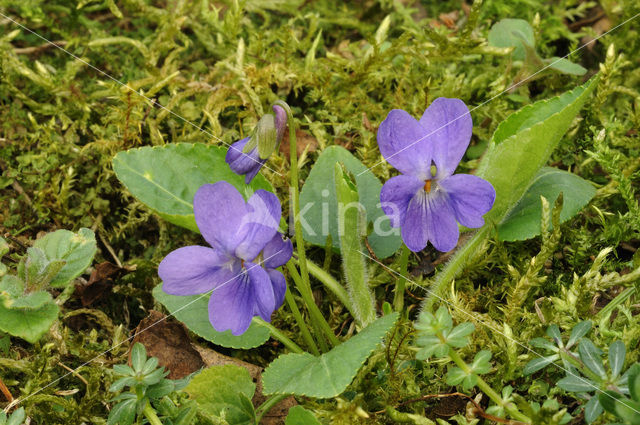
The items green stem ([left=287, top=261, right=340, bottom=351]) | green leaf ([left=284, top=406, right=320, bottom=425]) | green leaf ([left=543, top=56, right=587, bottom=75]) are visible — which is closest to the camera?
green leaf ([left=284, top=406, right=320, bottom=425])

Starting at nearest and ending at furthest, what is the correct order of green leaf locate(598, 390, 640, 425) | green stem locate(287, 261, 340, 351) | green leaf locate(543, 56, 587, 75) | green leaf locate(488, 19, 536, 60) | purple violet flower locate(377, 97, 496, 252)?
1. green leaf locate(598, 390, 640, 425)
2. purple violet flower locate(377, 97, 496, 252)
3. green stem locate(287, 261, 340, 351)
4. green leaf locate(543, 56, 587, 75)
5. green leaf locate(488, 19, 536, 60)

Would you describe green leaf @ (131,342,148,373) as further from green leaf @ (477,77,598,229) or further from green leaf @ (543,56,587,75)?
green leaf @ (543,56,587,75)

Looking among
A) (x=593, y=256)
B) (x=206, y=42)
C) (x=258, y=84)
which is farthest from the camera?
(x=206, y=42)

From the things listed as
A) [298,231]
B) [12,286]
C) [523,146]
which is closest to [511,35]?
[523,146]

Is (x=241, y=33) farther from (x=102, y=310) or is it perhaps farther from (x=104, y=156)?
(x=102, y=310)

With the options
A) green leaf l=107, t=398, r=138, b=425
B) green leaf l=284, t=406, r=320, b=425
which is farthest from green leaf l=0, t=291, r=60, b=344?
green leaf l=284, t=406, r=320, b=425

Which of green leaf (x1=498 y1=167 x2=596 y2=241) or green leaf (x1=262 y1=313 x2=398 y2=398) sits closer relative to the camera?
green leaf (x1=262 y1=313 x2=398 y2=398)

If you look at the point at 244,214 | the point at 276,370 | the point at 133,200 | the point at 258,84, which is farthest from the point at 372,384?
the point at 258,84
